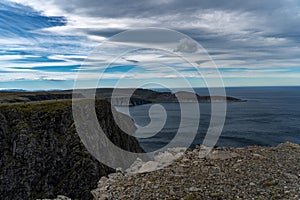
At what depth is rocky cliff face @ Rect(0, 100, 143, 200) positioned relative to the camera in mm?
60281

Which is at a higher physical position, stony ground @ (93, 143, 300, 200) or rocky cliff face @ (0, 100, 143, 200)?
stony ground @ (93, 143, 300, 200)

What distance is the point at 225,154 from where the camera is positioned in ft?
50.7

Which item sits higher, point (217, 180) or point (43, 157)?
point (217, 180)

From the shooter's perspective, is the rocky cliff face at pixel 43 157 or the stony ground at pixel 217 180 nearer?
the stony ground at pixel 217 180

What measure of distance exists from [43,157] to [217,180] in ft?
196

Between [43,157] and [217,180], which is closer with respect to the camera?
[217,180]

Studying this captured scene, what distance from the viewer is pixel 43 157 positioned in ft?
213

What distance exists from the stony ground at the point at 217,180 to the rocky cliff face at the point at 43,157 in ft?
161

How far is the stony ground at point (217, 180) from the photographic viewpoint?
10949 millimetres

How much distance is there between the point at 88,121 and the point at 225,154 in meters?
59.8

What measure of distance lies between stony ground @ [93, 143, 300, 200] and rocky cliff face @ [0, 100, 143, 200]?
49149mm

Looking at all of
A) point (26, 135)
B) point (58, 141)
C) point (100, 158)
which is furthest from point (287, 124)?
point (26, 135)

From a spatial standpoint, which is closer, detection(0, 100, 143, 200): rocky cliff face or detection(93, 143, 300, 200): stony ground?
detection(93, 143, 300, 200): stony ground

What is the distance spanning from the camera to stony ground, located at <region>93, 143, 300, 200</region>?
10949 millimetres
